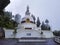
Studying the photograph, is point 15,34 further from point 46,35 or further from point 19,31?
point 46,35

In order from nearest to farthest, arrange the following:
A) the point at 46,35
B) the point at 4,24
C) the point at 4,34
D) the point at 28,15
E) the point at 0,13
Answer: the point at 4,34, the point at 46,35, the point at 4,24, the point at 0,13, the point at 28,15

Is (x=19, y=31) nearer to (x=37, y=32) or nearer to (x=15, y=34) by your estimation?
(x=15, y=34)

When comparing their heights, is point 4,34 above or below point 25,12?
below

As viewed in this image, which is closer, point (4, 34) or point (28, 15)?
point (4, 34)

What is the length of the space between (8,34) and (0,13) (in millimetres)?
7775

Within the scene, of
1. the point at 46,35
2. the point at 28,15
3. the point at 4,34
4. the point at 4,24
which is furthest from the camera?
the point at 28,15

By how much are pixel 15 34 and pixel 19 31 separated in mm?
912

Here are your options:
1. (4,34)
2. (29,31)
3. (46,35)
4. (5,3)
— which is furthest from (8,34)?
(5,3)

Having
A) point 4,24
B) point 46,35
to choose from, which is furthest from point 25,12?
point 46,35

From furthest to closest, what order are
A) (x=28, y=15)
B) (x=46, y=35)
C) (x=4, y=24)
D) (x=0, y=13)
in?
(x=28, y=15), (x=0, y=13), (x=4, y=24), (x=46, y=35)

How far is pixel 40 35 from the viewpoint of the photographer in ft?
105

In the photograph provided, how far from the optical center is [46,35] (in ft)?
107


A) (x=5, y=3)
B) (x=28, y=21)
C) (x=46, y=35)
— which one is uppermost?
(x=5, y=3)

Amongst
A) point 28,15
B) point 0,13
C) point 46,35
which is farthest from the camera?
point 28,15
